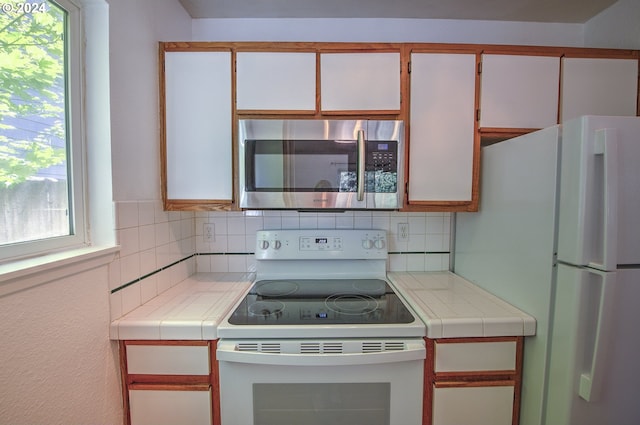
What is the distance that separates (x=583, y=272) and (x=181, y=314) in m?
1.55

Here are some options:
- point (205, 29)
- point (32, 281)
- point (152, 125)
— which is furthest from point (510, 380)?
point (205, 29)

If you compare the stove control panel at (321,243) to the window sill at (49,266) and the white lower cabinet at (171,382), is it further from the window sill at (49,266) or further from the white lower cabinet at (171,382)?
the window sill at (49,266)

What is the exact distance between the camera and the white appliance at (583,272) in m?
0.91

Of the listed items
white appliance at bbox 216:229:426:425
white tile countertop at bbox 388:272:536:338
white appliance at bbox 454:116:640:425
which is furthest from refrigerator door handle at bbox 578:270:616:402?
white appliance at bbox 216:229:426:425

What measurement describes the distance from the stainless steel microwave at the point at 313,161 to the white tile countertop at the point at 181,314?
0.50 metres

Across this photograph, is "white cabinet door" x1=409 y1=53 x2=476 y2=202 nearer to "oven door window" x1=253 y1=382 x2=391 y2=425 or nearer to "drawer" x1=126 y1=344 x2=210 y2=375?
"oven door window" x1=253 y1=382 x2=391 y2=425

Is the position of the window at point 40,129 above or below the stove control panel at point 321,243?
above

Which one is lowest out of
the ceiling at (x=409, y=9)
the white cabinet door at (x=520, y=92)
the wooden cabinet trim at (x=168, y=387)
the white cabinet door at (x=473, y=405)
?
the white cabinet door at (x=473, y=405)

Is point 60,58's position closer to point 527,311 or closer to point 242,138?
point 242,138

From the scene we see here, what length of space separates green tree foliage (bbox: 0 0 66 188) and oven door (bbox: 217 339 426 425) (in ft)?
3.01

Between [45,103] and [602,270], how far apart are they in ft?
6.46

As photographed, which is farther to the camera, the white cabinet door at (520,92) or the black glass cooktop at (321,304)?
the white cabinet door at (520,92)

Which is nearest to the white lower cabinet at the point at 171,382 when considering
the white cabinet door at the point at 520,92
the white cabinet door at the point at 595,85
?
the white cabinet door at the point at 520,92

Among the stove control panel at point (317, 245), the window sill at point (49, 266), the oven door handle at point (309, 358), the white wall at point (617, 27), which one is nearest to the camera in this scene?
the window sill at point (49, 266)
